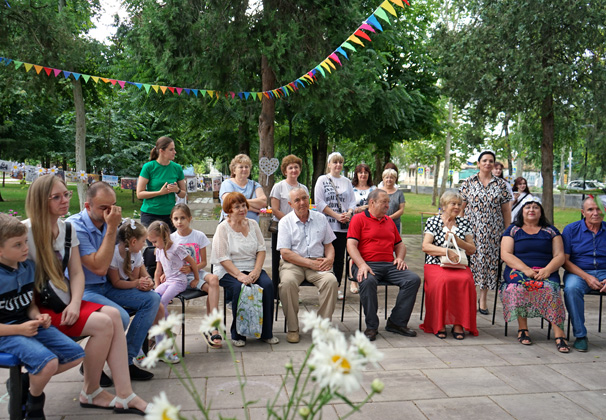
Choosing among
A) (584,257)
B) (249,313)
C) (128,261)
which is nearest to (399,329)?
(249,313)

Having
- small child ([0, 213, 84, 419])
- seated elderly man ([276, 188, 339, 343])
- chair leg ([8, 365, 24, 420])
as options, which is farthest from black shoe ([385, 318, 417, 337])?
chair leg ([8, 365, 24, 420])

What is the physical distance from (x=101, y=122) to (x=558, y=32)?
70.5 feet

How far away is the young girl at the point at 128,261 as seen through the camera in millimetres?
3889

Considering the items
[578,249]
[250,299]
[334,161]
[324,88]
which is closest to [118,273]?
[250,299]

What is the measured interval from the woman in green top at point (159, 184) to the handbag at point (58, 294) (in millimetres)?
2171

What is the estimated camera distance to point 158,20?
10.2 metres

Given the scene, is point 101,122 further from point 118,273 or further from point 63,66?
point 118,273

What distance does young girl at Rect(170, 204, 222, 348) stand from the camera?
4535mm

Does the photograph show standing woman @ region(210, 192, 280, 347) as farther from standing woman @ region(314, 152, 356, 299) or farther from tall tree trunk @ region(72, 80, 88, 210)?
tall tree trunk @ region(72, 80, 88, 210)

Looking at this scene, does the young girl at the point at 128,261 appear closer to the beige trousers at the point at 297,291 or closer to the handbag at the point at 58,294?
the handbag at the point at 58,294

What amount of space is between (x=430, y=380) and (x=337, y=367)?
2.81 m

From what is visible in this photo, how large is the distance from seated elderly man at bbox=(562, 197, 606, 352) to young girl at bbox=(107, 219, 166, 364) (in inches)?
152

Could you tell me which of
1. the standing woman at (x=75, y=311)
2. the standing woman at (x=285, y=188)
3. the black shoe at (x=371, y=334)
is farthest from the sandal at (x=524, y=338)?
the standing woman at (x=75, y=311)

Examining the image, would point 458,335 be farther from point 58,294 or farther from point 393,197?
point 58,294
